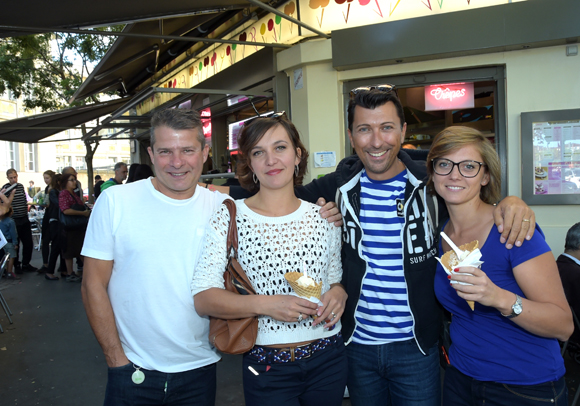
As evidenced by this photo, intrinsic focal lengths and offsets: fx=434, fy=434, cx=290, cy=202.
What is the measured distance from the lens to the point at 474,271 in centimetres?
166

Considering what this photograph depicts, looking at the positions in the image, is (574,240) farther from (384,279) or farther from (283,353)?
(283,353)

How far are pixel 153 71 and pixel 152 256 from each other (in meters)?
10.6

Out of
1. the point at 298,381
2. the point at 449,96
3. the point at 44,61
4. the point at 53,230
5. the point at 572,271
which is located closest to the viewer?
the point at 298,381

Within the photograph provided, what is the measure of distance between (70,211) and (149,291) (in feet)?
26.0

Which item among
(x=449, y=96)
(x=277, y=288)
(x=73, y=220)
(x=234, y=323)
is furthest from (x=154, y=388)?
(x=73, y=220)

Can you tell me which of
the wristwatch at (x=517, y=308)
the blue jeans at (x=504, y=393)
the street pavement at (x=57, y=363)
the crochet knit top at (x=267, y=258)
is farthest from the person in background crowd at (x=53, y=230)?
the wristwatch at (x=517, y=308)

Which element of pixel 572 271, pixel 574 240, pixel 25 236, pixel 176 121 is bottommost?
pixel 25 236

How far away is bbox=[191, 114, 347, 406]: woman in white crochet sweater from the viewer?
1952mm

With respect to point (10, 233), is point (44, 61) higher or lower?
higher

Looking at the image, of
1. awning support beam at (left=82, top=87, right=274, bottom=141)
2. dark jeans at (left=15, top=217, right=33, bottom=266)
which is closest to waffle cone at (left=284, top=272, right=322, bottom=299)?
awning support beam at (left=82, top=87, right=274, bottom=141)

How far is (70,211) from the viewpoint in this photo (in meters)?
9.04

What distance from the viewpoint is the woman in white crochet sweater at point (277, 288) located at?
6.40 feet

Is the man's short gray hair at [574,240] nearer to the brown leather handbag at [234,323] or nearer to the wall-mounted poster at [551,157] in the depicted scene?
the wall-mounted poster at [551,157]

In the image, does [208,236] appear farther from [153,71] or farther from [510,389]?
[153,71]
